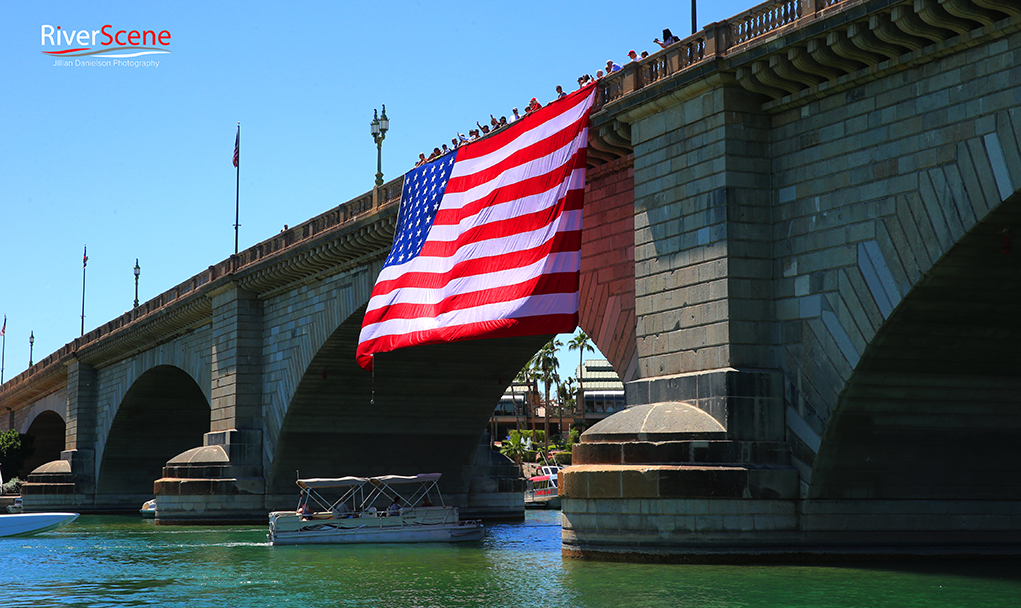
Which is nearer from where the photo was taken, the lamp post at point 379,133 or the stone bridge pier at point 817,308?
the stone bridge pier at point 817,308

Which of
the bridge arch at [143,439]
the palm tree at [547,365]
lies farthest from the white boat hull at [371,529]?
the palm tree at [547,365]

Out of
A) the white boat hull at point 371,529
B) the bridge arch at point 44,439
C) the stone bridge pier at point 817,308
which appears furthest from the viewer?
the bridge arch at point 44,439

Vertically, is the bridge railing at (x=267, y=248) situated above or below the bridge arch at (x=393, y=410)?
above

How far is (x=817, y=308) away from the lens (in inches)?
893

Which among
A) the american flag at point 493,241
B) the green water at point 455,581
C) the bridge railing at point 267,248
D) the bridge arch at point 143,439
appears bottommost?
the green water at point 455,581

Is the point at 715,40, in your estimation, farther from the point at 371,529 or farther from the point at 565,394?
the point at 565,394

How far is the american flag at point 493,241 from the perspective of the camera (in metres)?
26.2

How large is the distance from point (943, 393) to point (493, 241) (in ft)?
35.0

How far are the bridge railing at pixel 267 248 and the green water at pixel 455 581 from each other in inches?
463

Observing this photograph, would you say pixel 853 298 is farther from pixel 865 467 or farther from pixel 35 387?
pixel 35 387

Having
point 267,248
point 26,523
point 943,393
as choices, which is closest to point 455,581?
point 943,393

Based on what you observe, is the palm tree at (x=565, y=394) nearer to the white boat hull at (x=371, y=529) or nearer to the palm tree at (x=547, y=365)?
the palm tree at (x=547, y=365)

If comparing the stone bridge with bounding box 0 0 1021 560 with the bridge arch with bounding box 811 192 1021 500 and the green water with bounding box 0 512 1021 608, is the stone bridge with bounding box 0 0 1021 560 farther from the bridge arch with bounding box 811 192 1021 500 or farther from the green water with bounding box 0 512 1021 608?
the green water with bounding box 0 512 1021 608

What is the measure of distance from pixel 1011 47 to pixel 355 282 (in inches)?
1035
